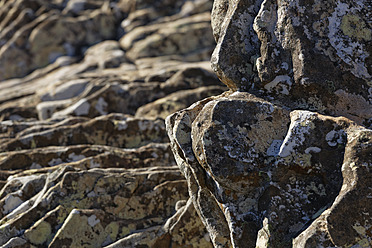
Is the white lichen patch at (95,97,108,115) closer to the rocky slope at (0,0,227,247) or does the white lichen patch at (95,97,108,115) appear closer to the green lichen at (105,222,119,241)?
the rocky slope at (0,0,227,247)

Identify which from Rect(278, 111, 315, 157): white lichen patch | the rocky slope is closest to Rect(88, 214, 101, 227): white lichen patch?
the rocky slope

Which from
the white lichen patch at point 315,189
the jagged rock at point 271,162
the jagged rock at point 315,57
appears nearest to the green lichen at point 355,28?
the jagged rock at point 315,57

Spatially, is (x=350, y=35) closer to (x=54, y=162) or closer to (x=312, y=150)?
(x=312, y=150)

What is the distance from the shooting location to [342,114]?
603 centimetres

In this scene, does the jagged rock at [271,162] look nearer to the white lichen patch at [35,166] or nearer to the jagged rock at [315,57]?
the jagged rock at [315,57]

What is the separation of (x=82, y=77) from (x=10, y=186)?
11.9m

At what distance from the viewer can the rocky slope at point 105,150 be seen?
8.37 metres

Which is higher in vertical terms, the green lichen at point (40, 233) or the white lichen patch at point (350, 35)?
the white lichen patch at point (350, 35)

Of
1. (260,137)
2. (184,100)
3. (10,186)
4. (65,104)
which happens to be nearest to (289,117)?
(260,137)

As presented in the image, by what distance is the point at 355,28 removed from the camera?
6.19m

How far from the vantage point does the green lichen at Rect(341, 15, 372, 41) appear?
617cm

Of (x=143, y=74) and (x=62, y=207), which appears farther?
(x=143, y=74)

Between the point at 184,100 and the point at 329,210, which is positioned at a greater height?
the point at 329,210

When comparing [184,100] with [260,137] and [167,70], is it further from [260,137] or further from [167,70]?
[260,137]
